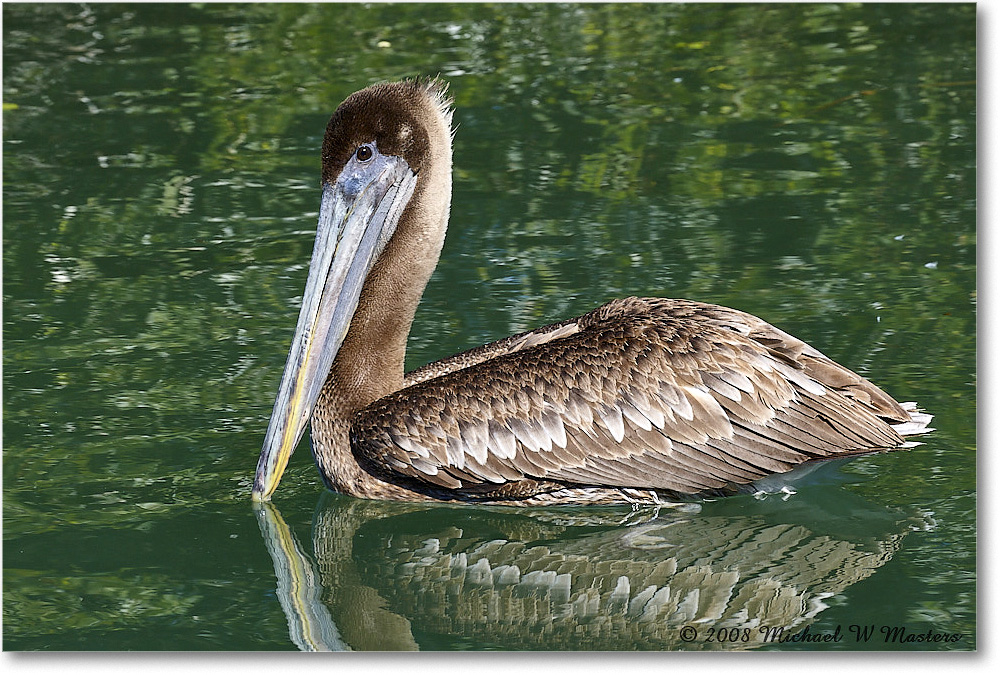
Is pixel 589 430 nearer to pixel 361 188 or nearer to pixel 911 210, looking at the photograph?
pixel 361 188

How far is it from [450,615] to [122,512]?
1533mm

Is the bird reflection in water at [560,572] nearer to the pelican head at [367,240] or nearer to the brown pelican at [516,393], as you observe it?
the brown pelican at [516,393]

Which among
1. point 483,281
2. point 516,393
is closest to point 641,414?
point 516,393

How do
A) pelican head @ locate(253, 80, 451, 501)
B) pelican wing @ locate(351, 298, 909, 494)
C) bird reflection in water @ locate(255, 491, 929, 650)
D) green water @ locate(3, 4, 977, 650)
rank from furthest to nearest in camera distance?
pelican head @ locate(253, 80, 451, 501) → pelican wing @ locate(351, 298, 909, 494) → green water @ locate(3, 4, 977, 650) → bird reflection in water @ locate(255, 491, 929, 650)

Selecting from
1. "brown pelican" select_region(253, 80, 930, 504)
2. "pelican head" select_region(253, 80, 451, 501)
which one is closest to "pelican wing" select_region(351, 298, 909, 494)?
"brown pelican" select_region(253, 80, 930, 504)

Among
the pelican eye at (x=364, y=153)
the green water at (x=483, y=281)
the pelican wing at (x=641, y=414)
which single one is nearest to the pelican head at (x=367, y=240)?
the pelican eye at (x=364, y=153)

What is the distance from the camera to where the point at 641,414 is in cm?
584

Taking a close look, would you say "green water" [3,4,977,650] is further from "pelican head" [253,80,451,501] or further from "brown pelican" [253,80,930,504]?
"pelican head" [253,80,451,501]

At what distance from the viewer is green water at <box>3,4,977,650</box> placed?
5391mm

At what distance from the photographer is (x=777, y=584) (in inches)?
215

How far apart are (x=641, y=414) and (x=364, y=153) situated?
1.52m

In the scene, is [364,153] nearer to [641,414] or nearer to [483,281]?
[641,414]

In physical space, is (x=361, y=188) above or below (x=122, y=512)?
above

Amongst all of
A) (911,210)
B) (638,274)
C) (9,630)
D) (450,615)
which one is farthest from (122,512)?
(911,210)
